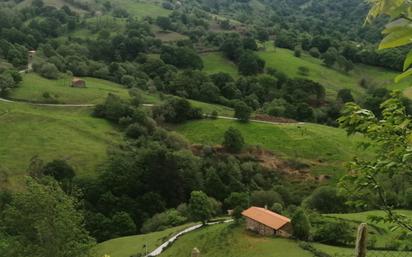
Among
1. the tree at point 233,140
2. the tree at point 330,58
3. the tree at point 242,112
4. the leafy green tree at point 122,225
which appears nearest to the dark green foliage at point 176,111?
the tree at point 242,112

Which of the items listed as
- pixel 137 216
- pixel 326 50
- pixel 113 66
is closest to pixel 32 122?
pixel 137 216

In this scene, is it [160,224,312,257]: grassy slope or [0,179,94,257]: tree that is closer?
[0,179,94,257]: tree

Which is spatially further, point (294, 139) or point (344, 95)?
point (344, 95)

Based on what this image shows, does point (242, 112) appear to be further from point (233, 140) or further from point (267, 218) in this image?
point (267, 218)

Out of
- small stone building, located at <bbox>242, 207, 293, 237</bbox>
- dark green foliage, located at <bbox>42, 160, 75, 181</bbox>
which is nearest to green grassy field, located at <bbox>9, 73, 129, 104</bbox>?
dark green foliage, located at <bbox>42, 160, 75, 181</bbox>

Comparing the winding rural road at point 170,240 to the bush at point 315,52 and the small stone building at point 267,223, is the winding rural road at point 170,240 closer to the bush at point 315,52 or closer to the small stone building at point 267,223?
the small stone building at point 267,223

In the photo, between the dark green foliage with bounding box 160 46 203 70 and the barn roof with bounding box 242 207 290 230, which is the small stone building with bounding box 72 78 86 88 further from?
the barn roof with bounding box 242 207 290 230

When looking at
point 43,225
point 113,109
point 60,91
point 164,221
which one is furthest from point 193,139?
point 43,225
